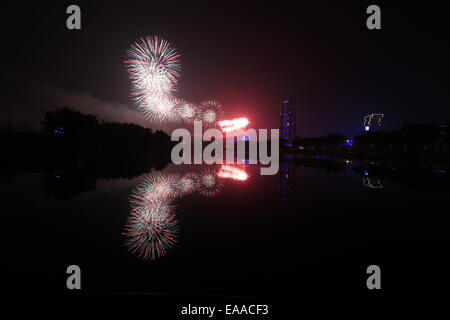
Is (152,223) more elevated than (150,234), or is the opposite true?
(152,223)

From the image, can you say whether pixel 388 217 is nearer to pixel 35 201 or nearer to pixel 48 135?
pixel 35 201

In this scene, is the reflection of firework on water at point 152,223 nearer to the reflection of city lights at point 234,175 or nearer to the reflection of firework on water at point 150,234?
the reflection of firework on water at point 150,234

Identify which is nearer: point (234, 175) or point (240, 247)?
point (240, 247)

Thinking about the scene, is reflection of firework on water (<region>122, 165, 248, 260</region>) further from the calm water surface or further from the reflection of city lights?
A: the reflection of city lights

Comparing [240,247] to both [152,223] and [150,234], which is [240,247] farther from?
[152,223]

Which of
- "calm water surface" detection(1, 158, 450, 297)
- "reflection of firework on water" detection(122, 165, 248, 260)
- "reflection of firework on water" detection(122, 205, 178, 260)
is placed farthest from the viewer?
"reflection of firework on water" detection(122, 165, 248, 260)

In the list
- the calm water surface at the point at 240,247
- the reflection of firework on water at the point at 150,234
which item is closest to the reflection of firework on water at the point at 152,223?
the reflection of firework on water at the point at 150,234

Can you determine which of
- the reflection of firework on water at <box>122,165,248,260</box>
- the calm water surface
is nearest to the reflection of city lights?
the reflection of firework on water at <box>122,165,248,260</box>

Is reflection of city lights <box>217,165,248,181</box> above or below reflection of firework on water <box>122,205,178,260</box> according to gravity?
above

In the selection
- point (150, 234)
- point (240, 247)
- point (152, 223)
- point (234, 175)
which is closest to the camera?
point (240, 247)

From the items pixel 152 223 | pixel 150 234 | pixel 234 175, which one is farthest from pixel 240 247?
pixel 234 175

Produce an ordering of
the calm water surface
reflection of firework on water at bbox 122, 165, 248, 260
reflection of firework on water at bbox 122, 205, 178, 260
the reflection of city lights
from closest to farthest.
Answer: the calm water surface
reflection of firework on water at bbox 122, 205, 178, 260
reflection of firework on water at bbox 122, 165, 248, 260
the reflection of city lights
